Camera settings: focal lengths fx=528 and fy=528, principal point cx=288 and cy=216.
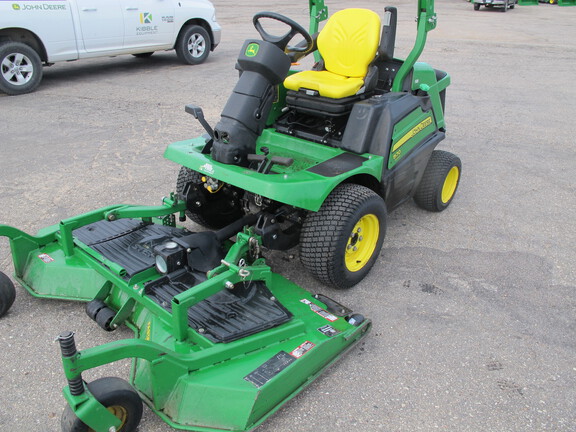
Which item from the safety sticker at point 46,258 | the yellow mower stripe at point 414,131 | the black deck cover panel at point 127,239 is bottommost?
the safety sticker at point 46,258

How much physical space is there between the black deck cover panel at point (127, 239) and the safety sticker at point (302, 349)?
3.11 ft

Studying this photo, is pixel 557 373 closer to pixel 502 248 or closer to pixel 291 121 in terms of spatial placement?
pixel 502 248

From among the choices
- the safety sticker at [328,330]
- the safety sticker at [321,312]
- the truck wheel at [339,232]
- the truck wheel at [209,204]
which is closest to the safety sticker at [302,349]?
the safety sticker at [328,330]

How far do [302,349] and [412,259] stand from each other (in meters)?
1.53

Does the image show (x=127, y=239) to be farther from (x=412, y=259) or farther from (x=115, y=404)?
(x=412, y=259)

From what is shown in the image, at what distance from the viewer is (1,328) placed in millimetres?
2947

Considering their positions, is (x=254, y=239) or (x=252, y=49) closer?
(x=254, y=239)

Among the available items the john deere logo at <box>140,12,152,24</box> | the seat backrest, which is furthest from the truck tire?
the seat backrest

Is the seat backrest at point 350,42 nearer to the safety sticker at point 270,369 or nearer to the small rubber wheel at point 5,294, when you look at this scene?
the safety sticker at point 270,369

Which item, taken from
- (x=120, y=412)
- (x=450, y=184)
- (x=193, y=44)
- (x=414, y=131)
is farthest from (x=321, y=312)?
(x=193, y=44)

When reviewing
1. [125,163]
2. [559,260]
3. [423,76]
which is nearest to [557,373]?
[559,260]

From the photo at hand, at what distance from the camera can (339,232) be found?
3066 mm

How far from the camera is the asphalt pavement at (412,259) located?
2551 mm

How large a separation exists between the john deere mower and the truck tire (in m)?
4.73
